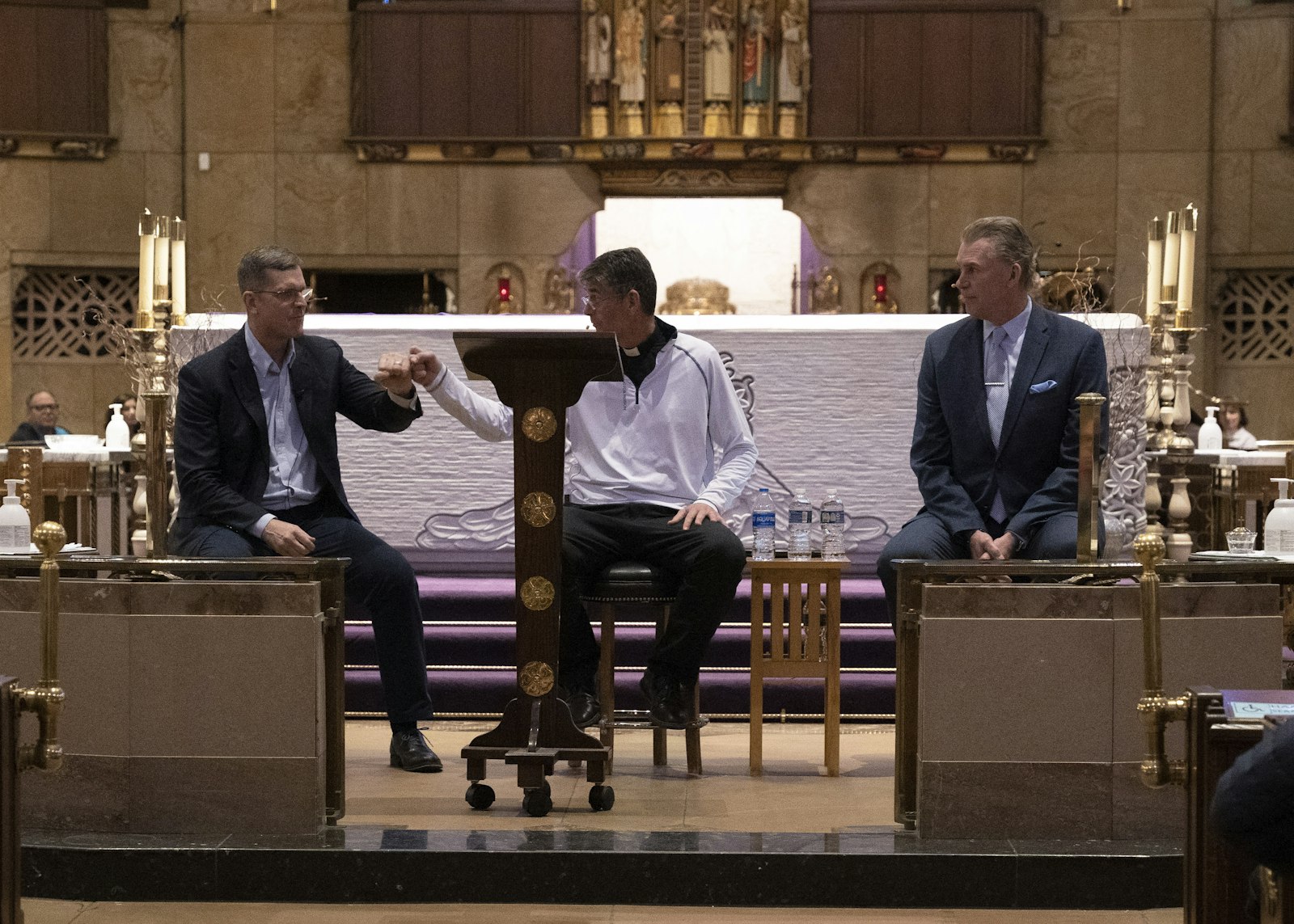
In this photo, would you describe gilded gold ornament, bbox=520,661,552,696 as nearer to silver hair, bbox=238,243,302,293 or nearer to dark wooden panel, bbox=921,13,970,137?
silver hair, bbox=238,243,302,293

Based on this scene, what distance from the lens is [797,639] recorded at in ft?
15.0

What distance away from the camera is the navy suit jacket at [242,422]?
→ 4.32m

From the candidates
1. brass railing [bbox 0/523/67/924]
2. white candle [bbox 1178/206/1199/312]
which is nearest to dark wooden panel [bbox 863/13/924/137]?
white candle [bbox 1178/206/1199/312]

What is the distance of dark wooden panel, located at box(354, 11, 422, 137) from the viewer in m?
11.5

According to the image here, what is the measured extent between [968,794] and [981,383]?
1.21 metres

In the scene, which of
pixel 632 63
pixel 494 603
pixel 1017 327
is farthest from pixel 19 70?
pixel 1017 327

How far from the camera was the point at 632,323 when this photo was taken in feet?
14.5

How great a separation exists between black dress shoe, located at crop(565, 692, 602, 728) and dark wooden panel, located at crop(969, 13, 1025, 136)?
8.06 meters

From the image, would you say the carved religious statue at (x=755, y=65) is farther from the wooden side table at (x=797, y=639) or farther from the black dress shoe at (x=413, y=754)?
the black dress shoe at (x=413, y=754)

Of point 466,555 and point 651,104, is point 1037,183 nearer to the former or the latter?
point 651,104

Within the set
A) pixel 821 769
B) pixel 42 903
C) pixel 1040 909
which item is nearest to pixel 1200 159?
pixel 821 769

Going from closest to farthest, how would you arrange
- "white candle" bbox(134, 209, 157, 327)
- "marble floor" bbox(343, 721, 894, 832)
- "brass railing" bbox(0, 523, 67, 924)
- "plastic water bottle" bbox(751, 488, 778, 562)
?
"brass railing" bbox(0, 523, 67, 924) < "marble floor" bbox(343, 721, 894, 832) < "plastic water bottle" bbox(751, 488, 778, 562) < "white candle" bbox(134, 209, 157, 327)

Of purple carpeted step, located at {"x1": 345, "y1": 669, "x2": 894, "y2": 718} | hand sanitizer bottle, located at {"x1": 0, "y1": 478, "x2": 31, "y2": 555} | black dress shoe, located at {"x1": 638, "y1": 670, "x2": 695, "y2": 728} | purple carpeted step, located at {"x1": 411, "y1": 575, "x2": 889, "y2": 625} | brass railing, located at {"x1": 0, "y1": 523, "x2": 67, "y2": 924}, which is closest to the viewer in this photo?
brass railing, located at {"x1": 0, "y1": 523, "x2": 67, "y2": 924}

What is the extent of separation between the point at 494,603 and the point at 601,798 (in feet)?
5.51
